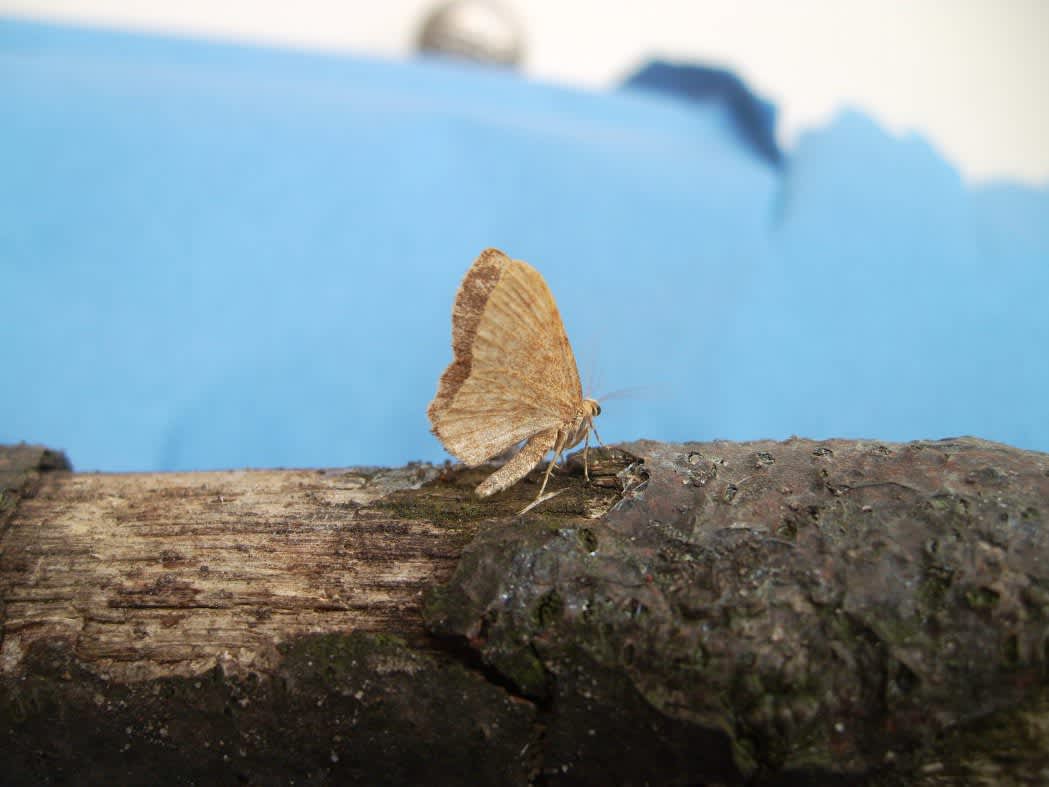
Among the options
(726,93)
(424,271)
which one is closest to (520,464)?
(424,271)

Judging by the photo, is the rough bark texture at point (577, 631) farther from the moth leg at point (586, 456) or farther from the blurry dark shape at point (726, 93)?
the blurry dark shape at point (726, 93)

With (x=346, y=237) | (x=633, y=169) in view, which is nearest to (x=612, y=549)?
(x=346, y=237)

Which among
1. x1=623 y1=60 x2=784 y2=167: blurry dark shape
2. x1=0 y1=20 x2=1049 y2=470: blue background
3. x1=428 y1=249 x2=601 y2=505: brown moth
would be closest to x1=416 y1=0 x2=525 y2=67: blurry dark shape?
x1=623 y1=60 x2=784 y2=167: blurry dark shape

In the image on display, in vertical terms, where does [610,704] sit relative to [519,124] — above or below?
below

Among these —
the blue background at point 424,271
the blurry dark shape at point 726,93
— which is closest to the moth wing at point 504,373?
the blue background at point 424,271

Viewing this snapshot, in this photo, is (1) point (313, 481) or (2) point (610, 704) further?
(1) point (313, 481)

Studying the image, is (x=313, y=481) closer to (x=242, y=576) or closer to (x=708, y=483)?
(x=242, y=576)

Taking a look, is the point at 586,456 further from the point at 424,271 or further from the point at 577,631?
the point at 424,271

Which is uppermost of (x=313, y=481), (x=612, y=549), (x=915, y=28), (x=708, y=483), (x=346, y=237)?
(x=915, y=28)
